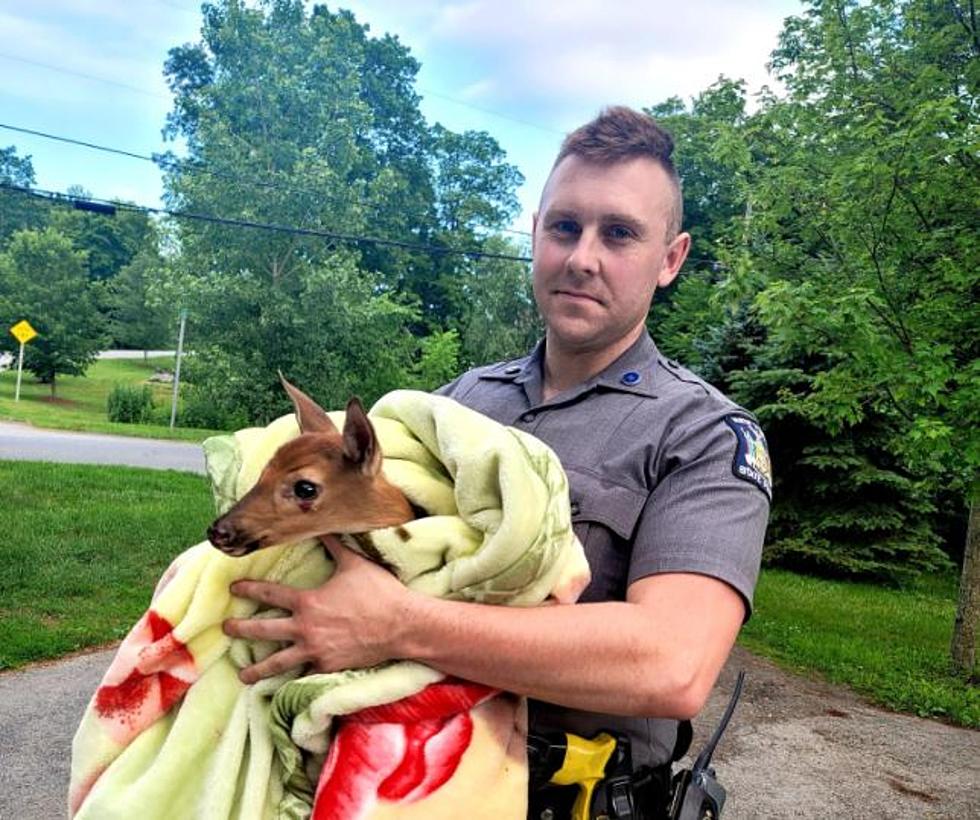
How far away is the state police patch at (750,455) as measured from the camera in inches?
72.7

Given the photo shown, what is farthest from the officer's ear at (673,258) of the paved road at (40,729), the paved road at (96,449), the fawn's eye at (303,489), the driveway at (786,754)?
the paved road at (96,449)

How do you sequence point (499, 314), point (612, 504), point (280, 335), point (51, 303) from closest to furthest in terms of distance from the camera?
point (612, 504)
point (280, 335)
point (499, 314)
point (51, 303)

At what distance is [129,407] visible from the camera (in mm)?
28844

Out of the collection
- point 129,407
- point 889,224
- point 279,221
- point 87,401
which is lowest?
point 87,401

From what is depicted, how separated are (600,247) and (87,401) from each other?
123ft

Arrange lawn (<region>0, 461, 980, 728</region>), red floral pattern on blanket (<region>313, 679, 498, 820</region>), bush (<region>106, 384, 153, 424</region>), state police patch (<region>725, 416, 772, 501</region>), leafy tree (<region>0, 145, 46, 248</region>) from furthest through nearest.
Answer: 1. leafy tree (<region>0, 145, 46, 248</region>)
2. bush (<region>106, 384, 153, 424</region>)
3. lawn (<region>0, 461, 980, 728</region>)
4. state police patch (<region>725, 416, 772, 501</region>)
5. red floral pattern on blanket (<region>313, 679, 498, 820</region>)

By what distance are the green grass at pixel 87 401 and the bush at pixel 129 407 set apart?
517mm

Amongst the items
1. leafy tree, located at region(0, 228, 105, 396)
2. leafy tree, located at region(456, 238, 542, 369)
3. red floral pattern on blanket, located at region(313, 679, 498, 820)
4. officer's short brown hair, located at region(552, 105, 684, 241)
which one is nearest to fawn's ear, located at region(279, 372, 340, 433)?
red floral pattern on blanket, located at region(313, 679, 498, 820)

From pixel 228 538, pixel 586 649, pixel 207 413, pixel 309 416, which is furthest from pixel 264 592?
pixel 207 413

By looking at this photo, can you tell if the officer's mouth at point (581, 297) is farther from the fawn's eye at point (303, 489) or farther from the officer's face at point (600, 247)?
the fawn's eye at point (303, 489)

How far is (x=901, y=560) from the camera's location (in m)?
13.2

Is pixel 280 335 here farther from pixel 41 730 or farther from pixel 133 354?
pixel 133 354

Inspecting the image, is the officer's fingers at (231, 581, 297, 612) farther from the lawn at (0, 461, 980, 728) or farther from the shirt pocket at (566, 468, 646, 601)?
the lawn at (0, 461, 980, 728)

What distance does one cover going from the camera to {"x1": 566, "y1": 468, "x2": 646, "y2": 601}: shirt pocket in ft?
6.08
